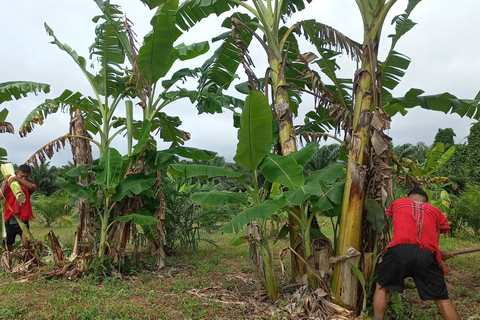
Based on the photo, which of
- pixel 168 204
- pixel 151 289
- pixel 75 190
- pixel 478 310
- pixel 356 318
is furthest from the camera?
pixel 168 204

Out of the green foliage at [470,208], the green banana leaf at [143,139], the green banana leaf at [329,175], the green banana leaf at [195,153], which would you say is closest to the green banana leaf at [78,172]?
the green banana leaf at [143,139]

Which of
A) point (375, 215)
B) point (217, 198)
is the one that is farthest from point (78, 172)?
point (375, 215)

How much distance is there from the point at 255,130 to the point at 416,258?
2.16 m

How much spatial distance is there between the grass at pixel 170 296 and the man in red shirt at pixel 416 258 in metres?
0.51

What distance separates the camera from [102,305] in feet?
14.8

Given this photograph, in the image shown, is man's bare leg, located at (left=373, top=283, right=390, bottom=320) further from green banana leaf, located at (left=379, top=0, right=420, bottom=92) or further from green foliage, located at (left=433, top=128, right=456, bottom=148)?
green foliage, located at (left=433, top=128, right=456, bottom=148)

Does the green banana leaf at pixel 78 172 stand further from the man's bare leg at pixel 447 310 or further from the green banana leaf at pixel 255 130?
the man's bare leg at pixel 447 310

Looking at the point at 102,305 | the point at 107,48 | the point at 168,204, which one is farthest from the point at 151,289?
the point at 107,48

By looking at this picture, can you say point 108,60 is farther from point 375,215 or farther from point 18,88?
point 375,215

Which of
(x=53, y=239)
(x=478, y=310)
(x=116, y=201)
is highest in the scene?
(x=116, y=201)

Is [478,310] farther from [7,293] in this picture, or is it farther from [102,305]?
[7,293]

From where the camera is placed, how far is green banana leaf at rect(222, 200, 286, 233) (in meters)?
3.92

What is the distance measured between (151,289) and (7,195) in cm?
334

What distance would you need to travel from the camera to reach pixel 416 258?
12.4 ft
